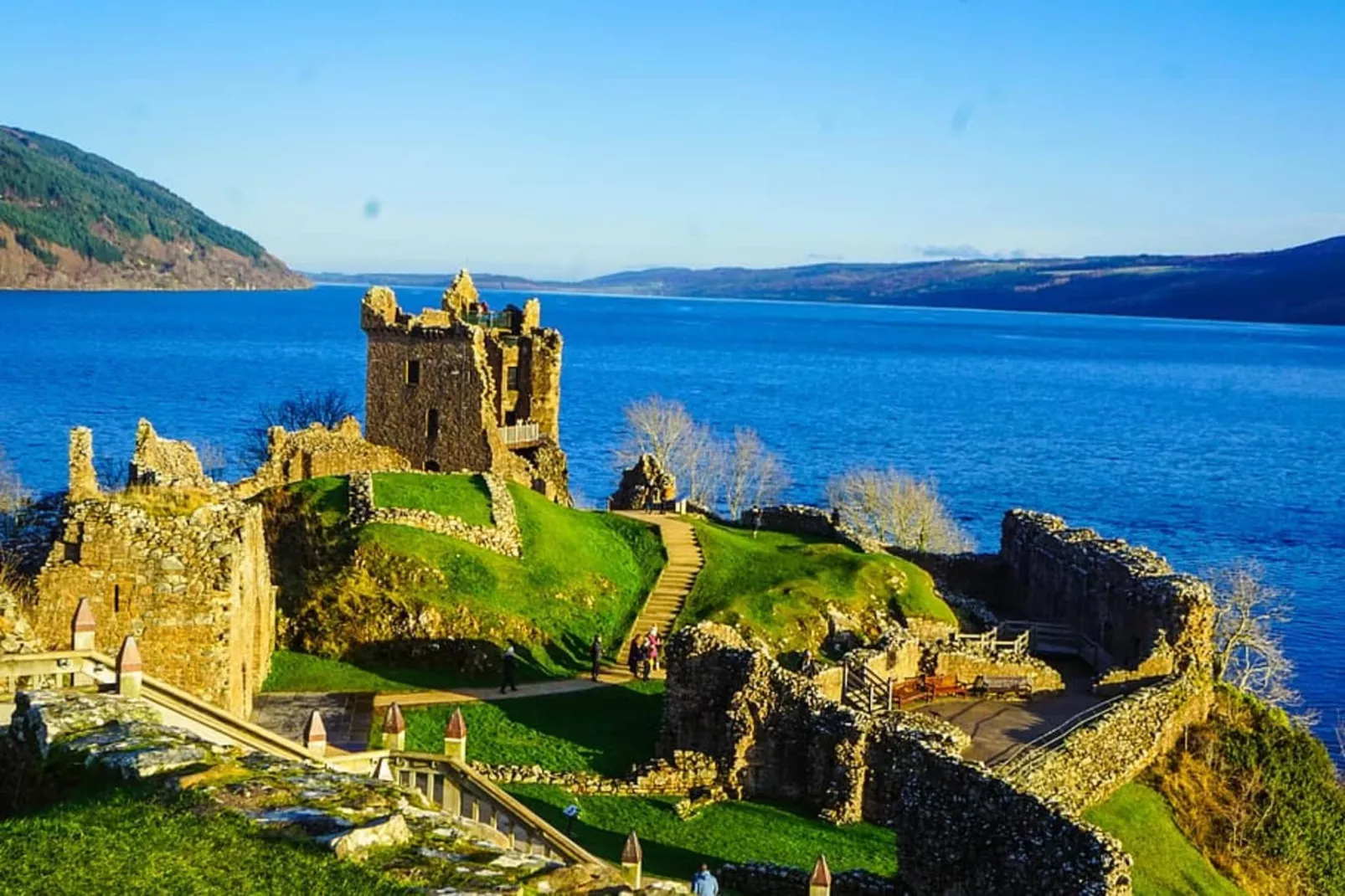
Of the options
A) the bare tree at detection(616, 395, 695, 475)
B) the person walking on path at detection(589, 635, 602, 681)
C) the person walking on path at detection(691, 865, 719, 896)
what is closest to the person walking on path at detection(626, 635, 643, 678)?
the person walking on path at detection(589, 635, 602, 681)

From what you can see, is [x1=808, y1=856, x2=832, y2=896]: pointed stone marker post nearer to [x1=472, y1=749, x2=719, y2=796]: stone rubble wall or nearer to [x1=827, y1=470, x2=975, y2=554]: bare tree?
[x1=472, y1=749, x2=719, y2=796]: stone rubble wall

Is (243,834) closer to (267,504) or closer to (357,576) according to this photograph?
(357,576)

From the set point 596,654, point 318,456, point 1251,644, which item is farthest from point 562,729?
point 1251,644

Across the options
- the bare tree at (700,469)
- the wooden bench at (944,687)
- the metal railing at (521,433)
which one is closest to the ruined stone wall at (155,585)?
the wooden bench at (944,687)

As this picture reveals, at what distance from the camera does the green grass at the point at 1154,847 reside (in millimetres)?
26797

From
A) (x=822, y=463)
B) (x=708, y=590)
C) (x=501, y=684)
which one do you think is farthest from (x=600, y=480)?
(x=501, y=684)

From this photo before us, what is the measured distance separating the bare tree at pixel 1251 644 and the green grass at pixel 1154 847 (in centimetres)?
1491

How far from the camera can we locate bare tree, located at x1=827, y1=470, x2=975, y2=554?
69.5m

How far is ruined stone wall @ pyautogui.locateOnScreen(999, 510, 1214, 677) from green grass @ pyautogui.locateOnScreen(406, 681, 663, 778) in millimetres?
14283

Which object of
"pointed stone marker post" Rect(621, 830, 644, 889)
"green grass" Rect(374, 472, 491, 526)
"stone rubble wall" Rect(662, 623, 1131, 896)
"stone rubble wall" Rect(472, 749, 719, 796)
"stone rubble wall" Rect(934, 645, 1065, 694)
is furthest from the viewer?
"green grass" Rect(374, 472, 491, 526)

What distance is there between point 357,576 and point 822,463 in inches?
3219

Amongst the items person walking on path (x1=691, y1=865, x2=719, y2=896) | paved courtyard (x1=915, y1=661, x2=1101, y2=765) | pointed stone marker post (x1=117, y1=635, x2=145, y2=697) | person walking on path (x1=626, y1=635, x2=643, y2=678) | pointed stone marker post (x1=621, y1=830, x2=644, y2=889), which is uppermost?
pointed stone marker post (x1=117, y1=635, x2=145, y2=697)

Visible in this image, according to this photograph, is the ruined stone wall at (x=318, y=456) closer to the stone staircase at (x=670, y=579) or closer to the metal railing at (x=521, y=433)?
the metal railing at (x=521, y=433)

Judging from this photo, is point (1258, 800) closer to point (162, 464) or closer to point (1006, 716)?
point (1006, 716)
